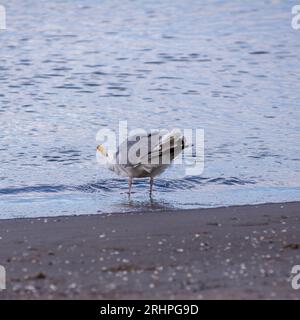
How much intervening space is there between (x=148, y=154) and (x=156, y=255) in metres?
2.68

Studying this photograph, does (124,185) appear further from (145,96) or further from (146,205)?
(145,96)

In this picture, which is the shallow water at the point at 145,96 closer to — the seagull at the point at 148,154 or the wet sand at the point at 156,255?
the seagull at the point at 148,154

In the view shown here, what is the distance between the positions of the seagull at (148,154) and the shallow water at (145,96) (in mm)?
255

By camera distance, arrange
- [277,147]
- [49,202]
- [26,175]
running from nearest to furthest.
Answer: [49,202] < [26,175] < [277,147]

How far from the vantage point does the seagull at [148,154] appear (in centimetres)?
896

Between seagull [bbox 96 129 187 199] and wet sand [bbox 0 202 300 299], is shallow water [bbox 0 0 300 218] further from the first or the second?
wet sand [bbox 0 202 300 299]

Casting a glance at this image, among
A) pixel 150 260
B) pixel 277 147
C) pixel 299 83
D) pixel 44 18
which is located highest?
pixel 44 18

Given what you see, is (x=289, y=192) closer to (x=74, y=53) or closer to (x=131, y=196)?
(x=131, y=196)

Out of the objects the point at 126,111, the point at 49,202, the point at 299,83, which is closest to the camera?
the point at 49,202

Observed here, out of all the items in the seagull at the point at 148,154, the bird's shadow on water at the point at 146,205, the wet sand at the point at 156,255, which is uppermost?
the seagull at the point at 148,154

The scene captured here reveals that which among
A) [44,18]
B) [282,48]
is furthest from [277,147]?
[44,18]

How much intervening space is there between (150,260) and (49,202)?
8.89 ft

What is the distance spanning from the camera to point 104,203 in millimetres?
8789

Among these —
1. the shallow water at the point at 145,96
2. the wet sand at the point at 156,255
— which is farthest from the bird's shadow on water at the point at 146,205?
the wet sand at the point at 156,255
